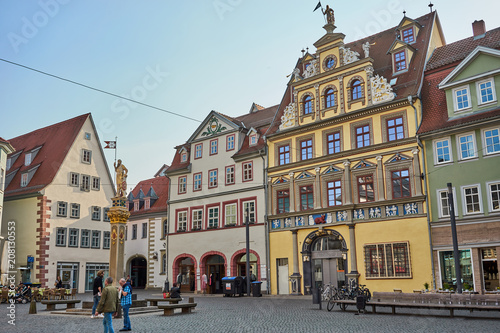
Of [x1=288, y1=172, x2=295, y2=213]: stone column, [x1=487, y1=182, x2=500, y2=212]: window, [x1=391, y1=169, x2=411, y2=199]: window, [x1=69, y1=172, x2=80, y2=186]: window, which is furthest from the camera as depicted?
[x1=69, y1=172, x2=80, y2=186]: window

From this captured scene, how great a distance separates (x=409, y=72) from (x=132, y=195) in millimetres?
35004

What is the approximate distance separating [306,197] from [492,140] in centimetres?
1178

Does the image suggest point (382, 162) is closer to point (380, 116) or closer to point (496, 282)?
point (380, 116)

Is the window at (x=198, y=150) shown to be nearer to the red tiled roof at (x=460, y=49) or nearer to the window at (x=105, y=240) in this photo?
the window at (x=105, y=240)

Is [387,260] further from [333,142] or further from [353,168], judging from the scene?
[333,142]

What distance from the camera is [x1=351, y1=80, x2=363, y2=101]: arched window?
106 feet

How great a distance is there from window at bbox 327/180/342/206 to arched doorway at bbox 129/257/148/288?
28.5m

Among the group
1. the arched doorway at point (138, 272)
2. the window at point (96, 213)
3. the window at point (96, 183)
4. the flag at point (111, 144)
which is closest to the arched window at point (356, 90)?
the flag at point (111, 144)

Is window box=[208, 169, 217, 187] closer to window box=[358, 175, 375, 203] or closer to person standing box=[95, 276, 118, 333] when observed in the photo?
window box=[358, 175, 375, 203]

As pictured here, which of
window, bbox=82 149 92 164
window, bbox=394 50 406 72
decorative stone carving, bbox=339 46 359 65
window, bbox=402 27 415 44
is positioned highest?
window, bbox=402 27 415 44

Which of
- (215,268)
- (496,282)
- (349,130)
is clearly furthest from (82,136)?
(496,282)

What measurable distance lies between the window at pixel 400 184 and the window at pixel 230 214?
12.8 m

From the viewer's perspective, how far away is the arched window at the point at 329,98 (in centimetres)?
3350

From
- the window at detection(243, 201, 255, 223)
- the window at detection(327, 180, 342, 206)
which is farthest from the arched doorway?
the window at detection(327, 180, 342, 206)
